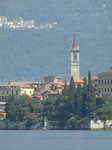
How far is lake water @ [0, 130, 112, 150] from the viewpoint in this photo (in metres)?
114

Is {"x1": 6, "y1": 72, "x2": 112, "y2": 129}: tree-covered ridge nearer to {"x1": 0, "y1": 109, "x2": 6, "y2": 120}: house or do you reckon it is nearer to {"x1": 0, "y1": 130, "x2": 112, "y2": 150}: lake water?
{"x1": 0, "y1": 109, "x2": 6, "y2": 120}: house

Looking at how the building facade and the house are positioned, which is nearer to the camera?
the house

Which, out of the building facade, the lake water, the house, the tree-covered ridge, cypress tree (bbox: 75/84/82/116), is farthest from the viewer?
the building facade

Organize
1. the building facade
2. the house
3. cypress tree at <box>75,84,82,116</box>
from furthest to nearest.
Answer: the building facade → the house → cypress tree at <box>75,84,82,116</box>

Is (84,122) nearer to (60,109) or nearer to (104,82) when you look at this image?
(60,109)

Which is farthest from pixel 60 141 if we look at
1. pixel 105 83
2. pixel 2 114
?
pixel 105 83

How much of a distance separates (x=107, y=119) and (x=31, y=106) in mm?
18718

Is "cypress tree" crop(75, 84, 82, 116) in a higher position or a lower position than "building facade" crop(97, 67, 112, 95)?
lower

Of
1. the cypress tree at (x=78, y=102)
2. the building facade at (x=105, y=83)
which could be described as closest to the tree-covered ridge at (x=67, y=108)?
the cypress tree at (x=78, y=102)

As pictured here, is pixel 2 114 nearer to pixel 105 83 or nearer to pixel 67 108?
pixel 105 83

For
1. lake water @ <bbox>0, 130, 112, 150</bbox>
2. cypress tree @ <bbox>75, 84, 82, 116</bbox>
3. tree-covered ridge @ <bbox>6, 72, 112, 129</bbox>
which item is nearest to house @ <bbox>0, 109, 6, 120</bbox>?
tree-covered ridge @ <bbox>6, 72, 112, 129</bbox>

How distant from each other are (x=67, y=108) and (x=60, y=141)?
3513 centimetres

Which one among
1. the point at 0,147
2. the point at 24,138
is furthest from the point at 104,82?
the point at 0,147

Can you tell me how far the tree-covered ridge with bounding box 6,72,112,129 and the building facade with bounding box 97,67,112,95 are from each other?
25.5m
